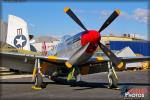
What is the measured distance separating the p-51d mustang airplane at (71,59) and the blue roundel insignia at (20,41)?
1380 centimetres

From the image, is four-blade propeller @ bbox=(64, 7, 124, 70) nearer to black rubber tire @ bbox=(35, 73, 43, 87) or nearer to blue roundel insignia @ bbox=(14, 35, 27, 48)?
black rubber tire @ bbox=(35, 73, 43, 87)

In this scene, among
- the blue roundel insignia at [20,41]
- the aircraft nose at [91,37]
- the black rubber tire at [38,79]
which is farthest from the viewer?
the blue roundel insignia at [20,41]

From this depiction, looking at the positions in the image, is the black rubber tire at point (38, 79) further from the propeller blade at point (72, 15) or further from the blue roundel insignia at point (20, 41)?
the blue roundel insignia at point (20, 41)

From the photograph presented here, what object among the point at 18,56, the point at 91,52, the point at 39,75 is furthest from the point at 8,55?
the point at 91,52

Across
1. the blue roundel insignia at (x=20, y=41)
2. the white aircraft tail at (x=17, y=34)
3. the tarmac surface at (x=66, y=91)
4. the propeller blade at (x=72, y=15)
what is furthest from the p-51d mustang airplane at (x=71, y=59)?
the white aircraft tail at (x=17, y=34)

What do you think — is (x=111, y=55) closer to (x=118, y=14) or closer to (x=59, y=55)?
(x=118, y=14)

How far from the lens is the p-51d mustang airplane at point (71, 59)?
56.0 feet

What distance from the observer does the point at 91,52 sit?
56.5 ft

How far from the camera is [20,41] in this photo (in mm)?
34750

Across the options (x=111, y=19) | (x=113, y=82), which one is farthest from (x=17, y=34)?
(x=111, y=19)

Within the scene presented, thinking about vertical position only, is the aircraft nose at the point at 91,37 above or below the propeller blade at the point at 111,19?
below

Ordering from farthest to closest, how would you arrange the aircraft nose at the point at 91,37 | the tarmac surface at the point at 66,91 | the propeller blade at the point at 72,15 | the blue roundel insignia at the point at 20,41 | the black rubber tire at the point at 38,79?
the blue roundel insignia at the point at 20,41 → the black rubber tire at the point at 38,79 → the propeller blade at the point at 72,15 → the aircraft nose at the point at 91,37 → the tarmac surface at the point at 66,91

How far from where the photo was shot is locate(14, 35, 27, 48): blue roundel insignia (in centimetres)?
3431

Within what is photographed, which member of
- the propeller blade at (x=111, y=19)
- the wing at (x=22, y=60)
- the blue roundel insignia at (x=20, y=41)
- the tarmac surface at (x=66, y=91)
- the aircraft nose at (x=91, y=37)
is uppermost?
the blue roundel insignia at (x=20, y=41)
